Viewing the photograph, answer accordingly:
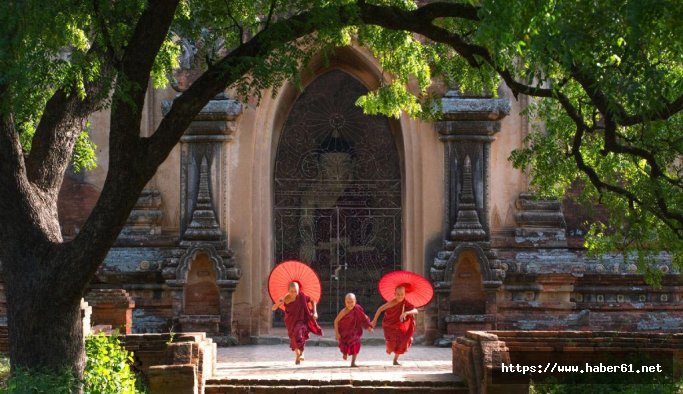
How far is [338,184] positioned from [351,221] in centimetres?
59

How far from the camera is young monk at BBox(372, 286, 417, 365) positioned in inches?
589

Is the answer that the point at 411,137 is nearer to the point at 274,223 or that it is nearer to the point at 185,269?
the point at 274,223

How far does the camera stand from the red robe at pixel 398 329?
14953 millimetres

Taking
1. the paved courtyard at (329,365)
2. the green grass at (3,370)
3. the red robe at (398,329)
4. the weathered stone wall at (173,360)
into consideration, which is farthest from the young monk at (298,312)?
the green grass at (3,370)

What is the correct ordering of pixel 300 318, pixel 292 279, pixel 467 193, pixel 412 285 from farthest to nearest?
pixel 467 193 → pixel 292 279 → pixel 300 318 → pixel 412 285

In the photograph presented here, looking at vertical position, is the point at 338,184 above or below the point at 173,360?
above

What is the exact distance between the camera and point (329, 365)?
574 inches

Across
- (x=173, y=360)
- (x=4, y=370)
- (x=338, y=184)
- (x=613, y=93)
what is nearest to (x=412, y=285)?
(x=338, y=184)

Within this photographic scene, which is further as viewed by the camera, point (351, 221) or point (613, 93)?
point (351, 221)

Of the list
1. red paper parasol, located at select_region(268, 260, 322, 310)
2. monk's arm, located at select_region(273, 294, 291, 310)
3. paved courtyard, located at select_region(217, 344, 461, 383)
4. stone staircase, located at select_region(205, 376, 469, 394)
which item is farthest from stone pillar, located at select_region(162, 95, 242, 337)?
stone staircase, located at select_region(205, 376, 469, 394)

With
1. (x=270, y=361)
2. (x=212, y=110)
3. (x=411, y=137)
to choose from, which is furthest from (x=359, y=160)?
(x=270, y=361)

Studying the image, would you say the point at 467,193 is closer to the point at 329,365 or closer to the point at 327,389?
the point at 329,365

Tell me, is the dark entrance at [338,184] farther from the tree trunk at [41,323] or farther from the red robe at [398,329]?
the tree trunk at [41,323]

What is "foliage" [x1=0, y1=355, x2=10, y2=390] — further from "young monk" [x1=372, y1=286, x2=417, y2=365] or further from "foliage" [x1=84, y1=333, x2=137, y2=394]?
"young monk" [x1=372, y1=286, x2=417, y2=365]
